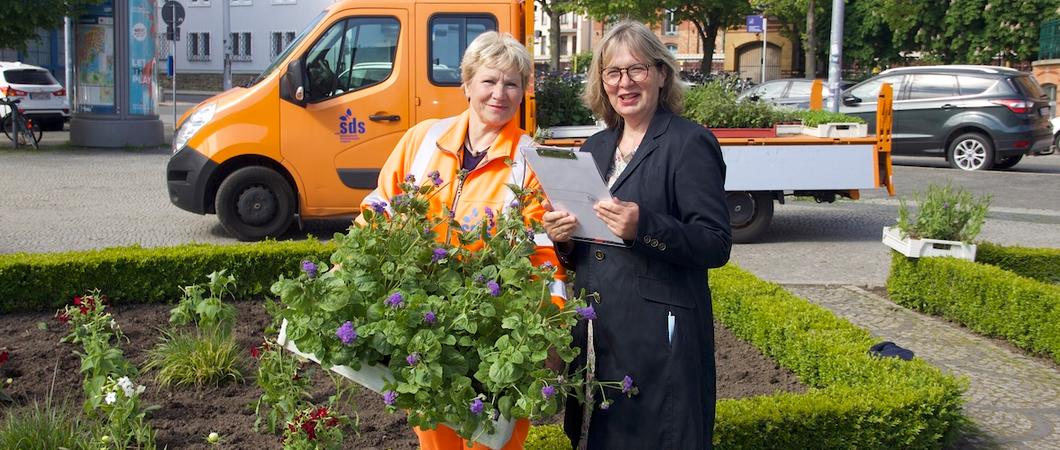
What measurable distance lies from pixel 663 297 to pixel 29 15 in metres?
18.6

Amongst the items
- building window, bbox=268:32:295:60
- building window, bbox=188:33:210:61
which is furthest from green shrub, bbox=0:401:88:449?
building window, bbox=188:33:210:61

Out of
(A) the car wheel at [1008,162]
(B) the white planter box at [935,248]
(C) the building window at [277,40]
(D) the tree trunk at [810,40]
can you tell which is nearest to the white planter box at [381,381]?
(B) the white planter box at [935,248]

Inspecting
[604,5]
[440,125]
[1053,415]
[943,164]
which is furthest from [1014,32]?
[440,125]

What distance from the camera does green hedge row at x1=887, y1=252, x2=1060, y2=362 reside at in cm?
681

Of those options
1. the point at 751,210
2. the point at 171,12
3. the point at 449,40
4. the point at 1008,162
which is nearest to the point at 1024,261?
the point at 751,210

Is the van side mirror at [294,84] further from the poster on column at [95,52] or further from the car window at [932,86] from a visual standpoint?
the car window at [932,86]

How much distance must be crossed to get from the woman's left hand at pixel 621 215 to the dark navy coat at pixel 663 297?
0.06 m

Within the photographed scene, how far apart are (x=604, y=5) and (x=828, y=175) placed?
36931 millimetres

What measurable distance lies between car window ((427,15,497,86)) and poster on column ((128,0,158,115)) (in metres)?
11.5

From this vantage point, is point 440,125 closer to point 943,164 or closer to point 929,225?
point 929,225

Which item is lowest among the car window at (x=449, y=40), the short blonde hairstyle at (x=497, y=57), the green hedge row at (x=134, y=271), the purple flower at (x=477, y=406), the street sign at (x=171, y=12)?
the green hedge row at (x=134, y=271)

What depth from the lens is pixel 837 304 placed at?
27.0 ft

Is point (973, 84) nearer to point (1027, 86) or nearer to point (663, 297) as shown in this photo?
point (1027, 86)

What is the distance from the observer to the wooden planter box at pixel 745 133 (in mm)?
10641
